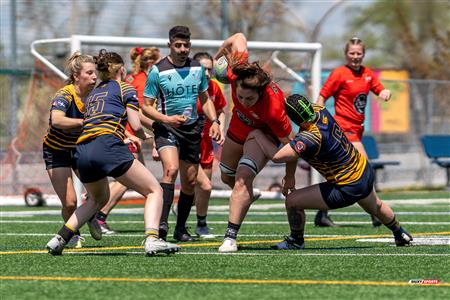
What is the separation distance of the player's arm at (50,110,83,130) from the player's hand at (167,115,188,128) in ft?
4.24

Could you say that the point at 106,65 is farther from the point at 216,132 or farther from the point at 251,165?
the point at 216,132

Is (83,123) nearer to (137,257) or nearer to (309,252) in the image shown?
(137,257)

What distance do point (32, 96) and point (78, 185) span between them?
11.9ft

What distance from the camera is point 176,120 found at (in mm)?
11562

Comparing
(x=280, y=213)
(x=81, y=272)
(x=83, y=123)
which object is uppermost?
(x=83, y=123)

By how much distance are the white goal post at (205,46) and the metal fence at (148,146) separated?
987mm

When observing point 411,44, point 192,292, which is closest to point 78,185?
point 192,292

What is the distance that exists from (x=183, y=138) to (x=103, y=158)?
2063mm

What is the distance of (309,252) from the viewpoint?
10.5 m

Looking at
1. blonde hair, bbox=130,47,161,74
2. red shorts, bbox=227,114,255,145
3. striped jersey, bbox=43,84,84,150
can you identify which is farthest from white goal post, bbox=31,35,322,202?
red shorts, bbox=227,114,255,145

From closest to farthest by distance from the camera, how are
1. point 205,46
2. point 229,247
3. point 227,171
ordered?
point 229,247 → point 227,171 → point 205,46

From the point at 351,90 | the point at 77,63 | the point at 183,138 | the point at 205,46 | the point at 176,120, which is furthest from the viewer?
the point at 205,46

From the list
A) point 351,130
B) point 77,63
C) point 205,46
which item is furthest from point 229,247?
point 205,46

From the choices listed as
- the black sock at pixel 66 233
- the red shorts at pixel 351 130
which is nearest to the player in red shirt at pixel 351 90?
the red shorts at pixel 351 130
